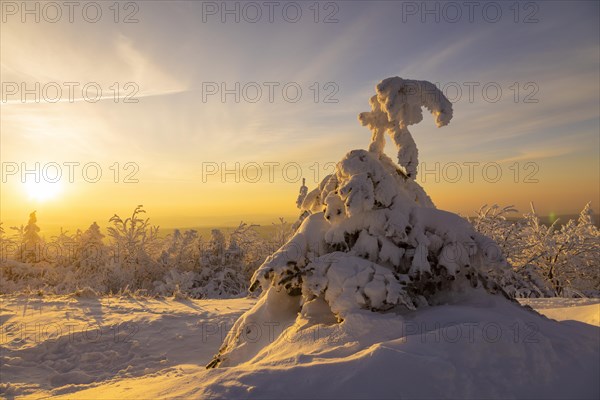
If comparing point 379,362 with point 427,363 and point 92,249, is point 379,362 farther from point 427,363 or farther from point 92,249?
point 92,249

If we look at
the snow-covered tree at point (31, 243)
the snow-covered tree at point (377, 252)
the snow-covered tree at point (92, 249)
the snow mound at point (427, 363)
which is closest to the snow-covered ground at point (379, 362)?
the snow mound at point (427, 363)

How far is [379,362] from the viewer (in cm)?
316

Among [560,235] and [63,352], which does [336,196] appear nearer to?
[63,352]

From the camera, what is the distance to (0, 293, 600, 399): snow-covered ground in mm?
3033


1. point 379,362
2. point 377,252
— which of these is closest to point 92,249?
point 377,252

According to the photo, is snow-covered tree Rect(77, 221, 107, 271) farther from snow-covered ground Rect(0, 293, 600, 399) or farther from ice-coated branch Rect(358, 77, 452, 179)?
ice-coated branch Rect(358, 77, 452, 179)

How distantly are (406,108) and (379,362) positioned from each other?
13.0ft

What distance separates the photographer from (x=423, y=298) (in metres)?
4.92

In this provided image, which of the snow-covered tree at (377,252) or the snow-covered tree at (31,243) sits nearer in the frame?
the snow-covered tree at (377,252)

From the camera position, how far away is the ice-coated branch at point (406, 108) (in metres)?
5.48

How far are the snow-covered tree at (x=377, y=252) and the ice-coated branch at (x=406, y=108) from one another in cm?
2

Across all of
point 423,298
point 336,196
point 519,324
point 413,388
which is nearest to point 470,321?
point 519,324

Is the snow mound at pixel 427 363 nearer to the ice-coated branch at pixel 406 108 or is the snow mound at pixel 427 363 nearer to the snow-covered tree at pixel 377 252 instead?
the snow-covered tree at pixel 377 252

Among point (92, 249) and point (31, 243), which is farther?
point (31, 243)
